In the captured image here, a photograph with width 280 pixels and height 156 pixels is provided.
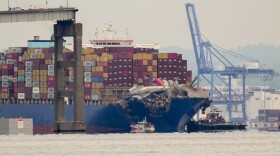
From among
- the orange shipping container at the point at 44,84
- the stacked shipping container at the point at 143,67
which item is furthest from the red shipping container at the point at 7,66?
the stacked shipping container at the point at 143,67

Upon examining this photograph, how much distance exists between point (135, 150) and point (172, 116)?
73.9 meters

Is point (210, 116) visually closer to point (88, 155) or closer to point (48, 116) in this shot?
point (48, 116)

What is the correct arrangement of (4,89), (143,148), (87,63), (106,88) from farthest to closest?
(4,89) → (87,63) → (106,88) → (143,148)

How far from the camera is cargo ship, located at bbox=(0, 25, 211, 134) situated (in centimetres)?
17850

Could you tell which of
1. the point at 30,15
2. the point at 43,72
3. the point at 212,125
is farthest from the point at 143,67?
the point at 30,15

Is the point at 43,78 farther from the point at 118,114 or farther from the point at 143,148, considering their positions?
the point at 143,148

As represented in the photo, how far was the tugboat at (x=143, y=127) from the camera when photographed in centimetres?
17629

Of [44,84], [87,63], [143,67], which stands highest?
[87,63]

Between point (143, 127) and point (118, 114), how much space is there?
786cm

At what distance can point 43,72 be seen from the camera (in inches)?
7411

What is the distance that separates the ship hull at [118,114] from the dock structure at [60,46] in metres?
27.1

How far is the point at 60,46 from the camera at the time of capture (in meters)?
153

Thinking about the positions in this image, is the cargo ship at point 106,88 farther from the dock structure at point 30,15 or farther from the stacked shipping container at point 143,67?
the dock structure at point 30,15

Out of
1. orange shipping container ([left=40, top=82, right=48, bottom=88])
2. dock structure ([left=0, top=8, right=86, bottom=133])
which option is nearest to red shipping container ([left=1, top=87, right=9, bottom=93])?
orange shipping container ([left=40, top=82, right=48, bottom=88])
